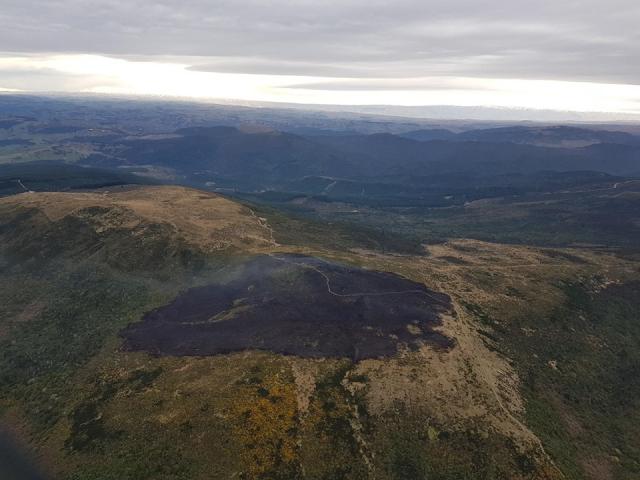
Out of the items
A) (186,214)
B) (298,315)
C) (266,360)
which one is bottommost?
(186,214)

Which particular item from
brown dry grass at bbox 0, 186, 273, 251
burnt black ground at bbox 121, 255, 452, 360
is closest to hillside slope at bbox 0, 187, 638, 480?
burnt black ground at bbox 121, 255, 452, 360

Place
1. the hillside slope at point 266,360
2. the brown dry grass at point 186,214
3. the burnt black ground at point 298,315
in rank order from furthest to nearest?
the brown dry grass at point 186,214 → the burnt black ground at point 298,315 → the hillside slope at point 266,360

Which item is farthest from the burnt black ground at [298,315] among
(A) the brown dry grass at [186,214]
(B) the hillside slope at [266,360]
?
(A) the brown dry grass at [186,214]

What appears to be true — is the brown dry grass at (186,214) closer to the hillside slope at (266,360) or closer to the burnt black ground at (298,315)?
the hillside slope at (266,360)

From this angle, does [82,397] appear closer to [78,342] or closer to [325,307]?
[78,342]

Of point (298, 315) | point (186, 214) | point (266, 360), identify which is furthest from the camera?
point (186, 214)

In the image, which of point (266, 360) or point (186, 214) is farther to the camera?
point (186, 214)

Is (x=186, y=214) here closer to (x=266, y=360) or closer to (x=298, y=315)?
(x=298, y=315)

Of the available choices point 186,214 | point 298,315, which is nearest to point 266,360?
point 298,315

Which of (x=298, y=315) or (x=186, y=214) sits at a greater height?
(x=298, y=315)
